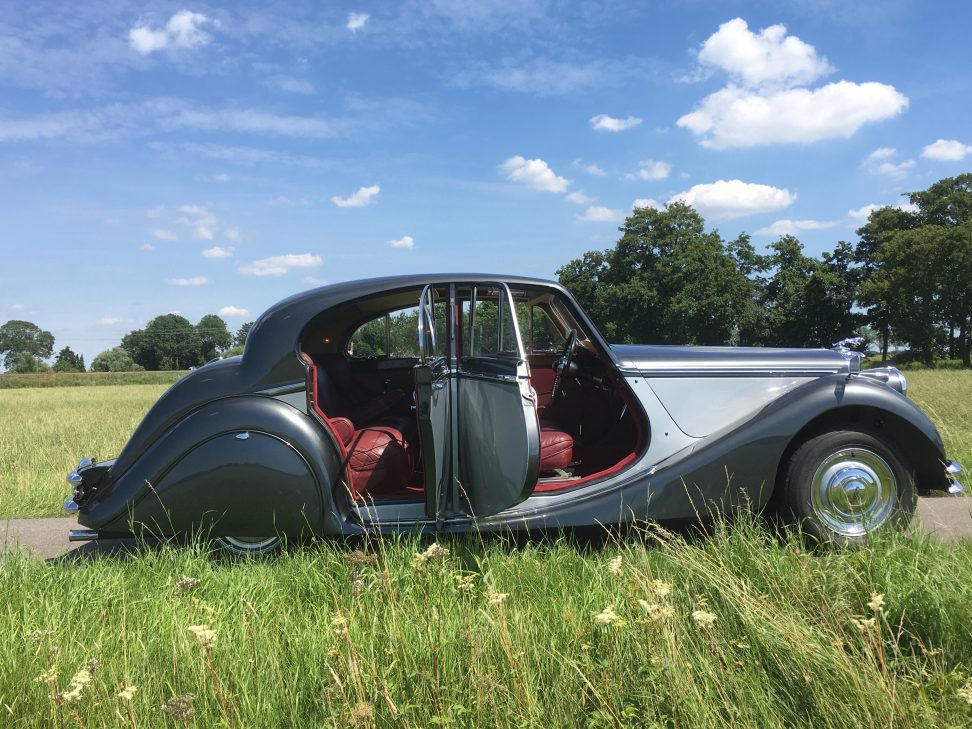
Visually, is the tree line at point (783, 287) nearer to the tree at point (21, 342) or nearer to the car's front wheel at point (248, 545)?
the car's front wheel at point (248, 545)

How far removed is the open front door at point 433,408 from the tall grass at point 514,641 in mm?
367

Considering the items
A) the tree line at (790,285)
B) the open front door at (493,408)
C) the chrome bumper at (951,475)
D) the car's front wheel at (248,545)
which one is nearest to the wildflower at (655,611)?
the open front door at (493,408)

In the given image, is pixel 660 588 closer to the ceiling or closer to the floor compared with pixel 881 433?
closer to the floor

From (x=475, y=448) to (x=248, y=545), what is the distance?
5.05 ft

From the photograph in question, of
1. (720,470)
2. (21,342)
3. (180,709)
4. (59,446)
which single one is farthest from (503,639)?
(21,342)

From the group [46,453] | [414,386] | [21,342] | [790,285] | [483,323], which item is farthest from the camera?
[21,342]

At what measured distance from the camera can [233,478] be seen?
11.2 ft

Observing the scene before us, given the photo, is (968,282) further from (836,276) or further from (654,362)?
(654,362)

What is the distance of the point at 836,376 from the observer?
3688 mm

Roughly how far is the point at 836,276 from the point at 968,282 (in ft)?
33.7

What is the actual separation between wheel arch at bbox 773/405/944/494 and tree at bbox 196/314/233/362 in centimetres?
9155

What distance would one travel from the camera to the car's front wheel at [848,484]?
3572 mm

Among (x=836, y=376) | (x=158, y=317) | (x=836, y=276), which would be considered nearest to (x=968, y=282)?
(x=836, y=276)

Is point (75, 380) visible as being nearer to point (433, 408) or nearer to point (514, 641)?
point (433, 408)
